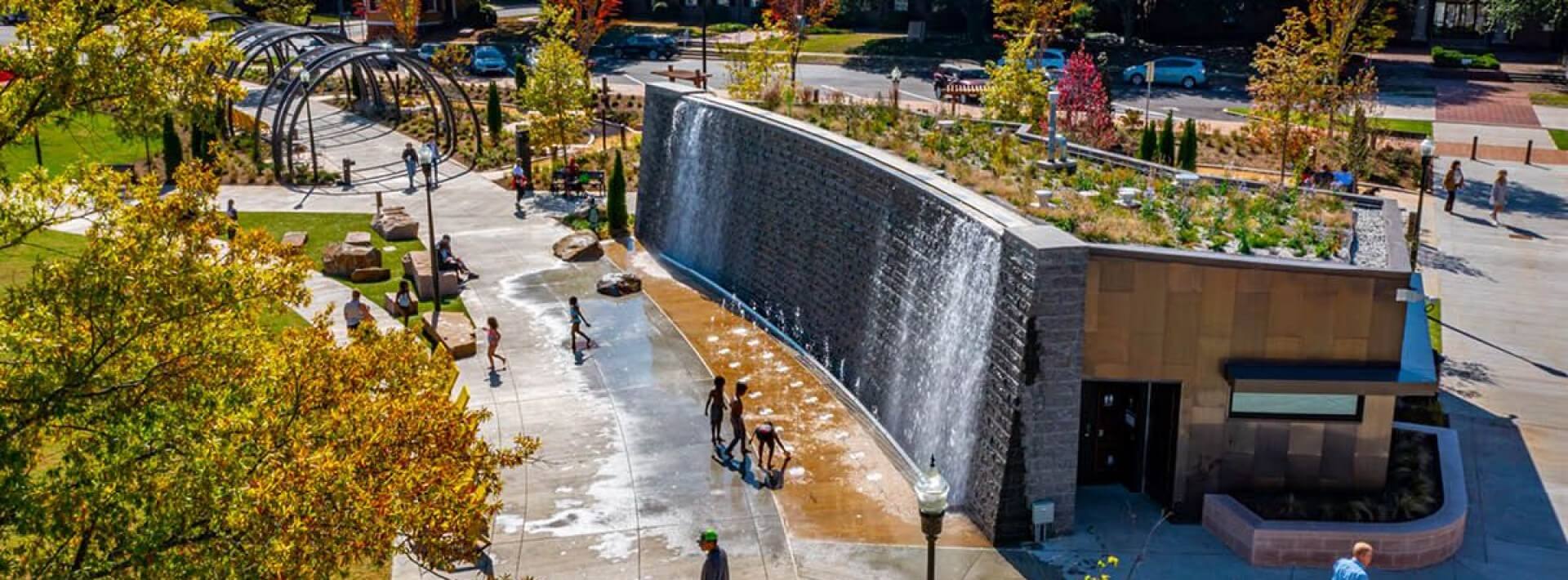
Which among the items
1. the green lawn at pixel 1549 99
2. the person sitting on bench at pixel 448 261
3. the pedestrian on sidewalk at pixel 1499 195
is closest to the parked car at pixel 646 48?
the green lawn at pixel 1549 99

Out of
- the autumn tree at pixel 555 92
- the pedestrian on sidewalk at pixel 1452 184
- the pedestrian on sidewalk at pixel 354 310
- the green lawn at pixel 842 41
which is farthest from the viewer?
the green lawn at pixel 842 41

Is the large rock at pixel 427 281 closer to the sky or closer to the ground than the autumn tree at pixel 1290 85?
closer to the ground

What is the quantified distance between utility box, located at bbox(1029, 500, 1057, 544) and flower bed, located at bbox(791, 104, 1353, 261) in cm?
360

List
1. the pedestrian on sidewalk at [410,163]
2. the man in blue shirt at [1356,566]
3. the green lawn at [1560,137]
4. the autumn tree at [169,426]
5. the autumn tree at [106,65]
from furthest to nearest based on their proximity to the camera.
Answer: the green lawn at [1560,137]
the pedestrian on sidewalk at [410,163]
the man in blue shirt at [1356,566]
the autumn tree at [106,65]
the autumn tree at [169,426]

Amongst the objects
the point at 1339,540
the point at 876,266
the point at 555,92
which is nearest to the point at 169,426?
the point at 1339,540

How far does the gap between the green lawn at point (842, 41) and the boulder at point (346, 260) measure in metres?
35.9

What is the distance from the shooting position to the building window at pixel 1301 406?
1775cm

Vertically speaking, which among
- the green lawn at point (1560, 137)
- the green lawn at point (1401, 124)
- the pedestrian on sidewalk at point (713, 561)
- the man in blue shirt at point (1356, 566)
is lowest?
the pedestrian on sidewalk at point (713, 561)

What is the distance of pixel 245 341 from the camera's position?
34.6 feet

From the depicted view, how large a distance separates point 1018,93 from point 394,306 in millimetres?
16666

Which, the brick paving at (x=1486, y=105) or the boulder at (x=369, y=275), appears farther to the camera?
the brick paving at (x=1486, y=105)

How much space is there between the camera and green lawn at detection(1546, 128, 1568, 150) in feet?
142

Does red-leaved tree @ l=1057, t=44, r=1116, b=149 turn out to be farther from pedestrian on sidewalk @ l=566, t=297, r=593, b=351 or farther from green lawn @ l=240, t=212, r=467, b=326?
green lawn @ l=240, t=212, r=467, b=326

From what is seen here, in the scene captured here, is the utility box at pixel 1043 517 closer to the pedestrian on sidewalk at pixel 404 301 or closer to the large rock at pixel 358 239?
the pedestrian on sidewalk at pixel 404 301
